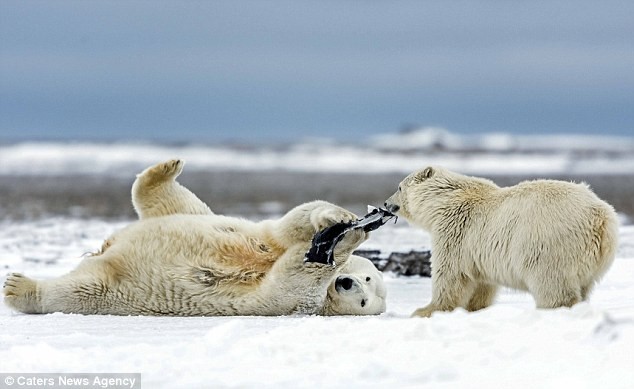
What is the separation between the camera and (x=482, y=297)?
23.1 feet

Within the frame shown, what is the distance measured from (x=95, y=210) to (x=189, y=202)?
11965 millimetres

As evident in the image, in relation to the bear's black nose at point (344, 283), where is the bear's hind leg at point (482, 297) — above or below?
below

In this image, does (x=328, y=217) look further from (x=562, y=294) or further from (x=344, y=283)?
(x=562, y=294)

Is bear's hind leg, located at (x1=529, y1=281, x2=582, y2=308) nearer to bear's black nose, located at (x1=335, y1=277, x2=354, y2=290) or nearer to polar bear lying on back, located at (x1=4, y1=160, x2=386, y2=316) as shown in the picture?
polar bear lying on back, located at (x1=4, y1=160, x2=386, y2=316)

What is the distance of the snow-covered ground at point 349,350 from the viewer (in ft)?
14.1

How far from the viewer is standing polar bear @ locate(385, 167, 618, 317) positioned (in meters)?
6.00

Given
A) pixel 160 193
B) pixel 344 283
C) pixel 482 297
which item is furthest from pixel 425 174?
pixel 160 193

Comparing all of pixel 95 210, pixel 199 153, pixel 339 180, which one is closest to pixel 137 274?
pixel 95 210

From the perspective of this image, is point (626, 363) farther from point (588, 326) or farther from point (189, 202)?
point (189, 202)

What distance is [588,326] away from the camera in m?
4.81

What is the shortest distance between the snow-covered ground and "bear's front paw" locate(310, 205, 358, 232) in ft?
2.22

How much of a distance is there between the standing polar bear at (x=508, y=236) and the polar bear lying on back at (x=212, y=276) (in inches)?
24.3

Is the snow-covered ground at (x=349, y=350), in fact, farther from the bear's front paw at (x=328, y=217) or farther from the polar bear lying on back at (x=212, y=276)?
the bear's front paw at (x=328, y=217)

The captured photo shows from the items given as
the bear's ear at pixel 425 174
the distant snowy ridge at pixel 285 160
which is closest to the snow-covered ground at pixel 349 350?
the bear's ear at pixel 425 174
